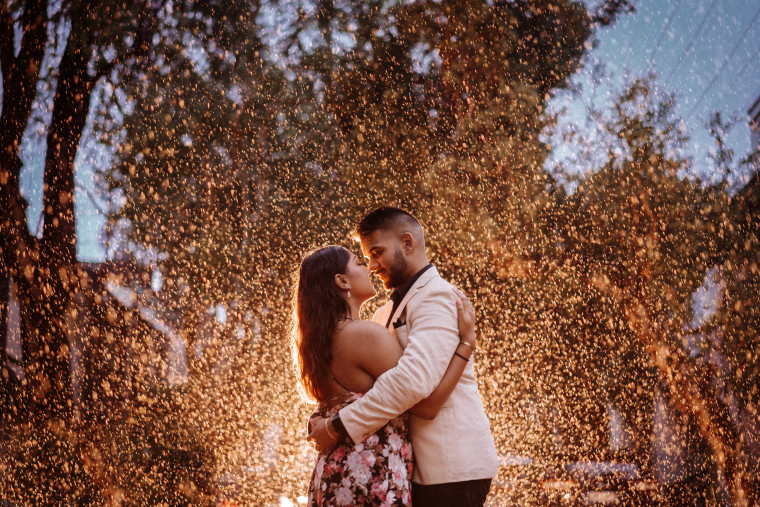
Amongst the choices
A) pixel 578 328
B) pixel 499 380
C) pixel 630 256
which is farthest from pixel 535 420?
pixel 630 256

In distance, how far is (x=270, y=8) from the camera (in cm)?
765

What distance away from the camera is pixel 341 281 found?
7.40 ft

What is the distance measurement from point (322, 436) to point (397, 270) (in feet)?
1.95

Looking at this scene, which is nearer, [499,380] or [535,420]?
[499,380]

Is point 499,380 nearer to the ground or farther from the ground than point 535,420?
farther from the ground

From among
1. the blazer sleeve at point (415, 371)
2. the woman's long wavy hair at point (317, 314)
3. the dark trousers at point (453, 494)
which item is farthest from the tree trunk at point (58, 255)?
the dark trousers at point (453, 494)

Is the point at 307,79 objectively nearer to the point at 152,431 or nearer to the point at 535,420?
the point at 152,431

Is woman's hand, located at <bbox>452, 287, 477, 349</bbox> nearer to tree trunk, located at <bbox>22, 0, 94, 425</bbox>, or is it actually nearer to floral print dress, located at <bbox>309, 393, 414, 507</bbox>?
floral print dress, located at <bbox>309, 393, 414, 507</bbox>

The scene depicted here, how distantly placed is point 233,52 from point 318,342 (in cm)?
651

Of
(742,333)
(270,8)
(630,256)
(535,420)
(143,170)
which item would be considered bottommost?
(535,420)

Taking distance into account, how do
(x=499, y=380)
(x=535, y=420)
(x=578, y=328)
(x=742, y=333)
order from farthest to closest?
(x=535, y=420) → (x=499, y=380) → (x=578, y=328) → (x=742, y=333)

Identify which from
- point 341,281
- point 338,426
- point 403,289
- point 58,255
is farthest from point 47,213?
point 338,426

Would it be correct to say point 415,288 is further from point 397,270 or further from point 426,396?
point 426,396

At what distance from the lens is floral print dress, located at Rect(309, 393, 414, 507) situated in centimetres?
200
